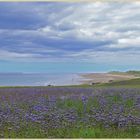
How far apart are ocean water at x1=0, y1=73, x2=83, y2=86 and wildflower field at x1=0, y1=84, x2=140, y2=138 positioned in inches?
4.7

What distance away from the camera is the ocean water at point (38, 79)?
4.29 meters

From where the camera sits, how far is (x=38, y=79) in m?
4.39

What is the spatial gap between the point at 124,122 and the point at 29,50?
1259 millimetres

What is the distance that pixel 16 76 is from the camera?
4.28 m

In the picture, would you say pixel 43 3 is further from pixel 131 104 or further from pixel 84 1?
pixel 131 104

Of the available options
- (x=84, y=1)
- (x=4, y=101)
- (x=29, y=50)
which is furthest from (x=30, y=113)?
(x=84, y=1)

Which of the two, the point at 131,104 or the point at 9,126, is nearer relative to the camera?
the point at 9,126

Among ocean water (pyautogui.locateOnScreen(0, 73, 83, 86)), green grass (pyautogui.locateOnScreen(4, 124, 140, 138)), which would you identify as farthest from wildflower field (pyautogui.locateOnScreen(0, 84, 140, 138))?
ocean water (pyautogui.locateOnScreen(0, 73, 83, 86))

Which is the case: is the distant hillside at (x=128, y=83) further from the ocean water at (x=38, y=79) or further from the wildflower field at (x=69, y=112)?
the ocean water at (x=38, y=79)

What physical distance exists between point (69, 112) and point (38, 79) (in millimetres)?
485

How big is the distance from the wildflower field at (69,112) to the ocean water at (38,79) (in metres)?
0.12

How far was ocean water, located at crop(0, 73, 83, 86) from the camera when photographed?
429 centimetres

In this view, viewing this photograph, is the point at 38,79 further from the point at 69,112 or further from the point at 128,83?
the point at 128,83

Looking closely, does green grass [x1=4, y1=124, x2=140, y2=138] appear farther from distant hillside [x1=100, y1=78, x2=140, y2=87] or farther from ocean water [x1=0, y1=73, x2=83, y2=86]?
distant hillside [x1=100, y1=78, x2=140, y2=87]
